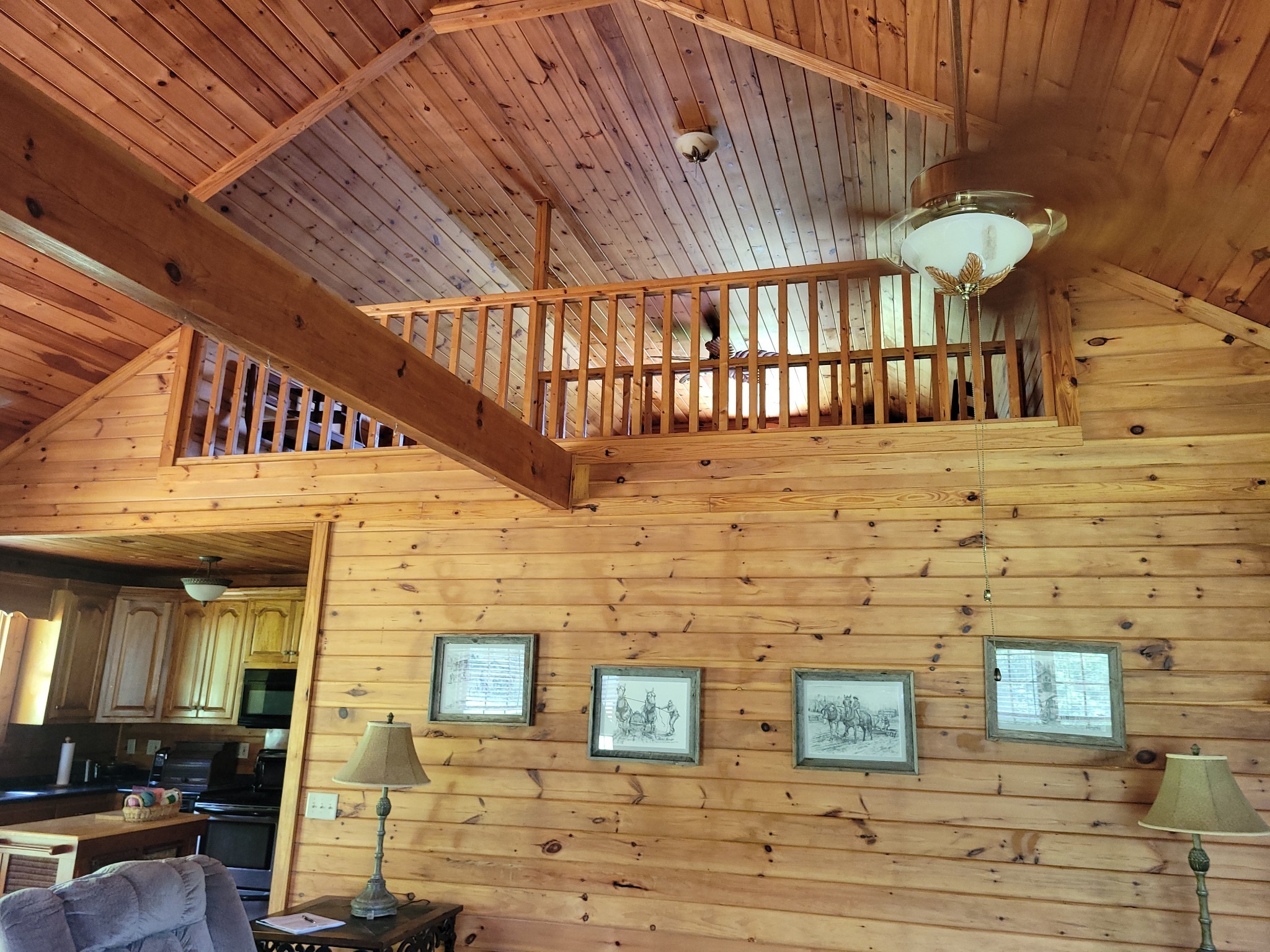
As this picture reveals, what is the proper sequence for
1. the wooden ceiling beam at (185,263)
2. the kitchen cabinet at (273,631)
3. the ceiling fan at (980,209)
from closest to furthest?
the wooden ceiling beam at (185,263) < the ceiling fan at (980,209) < the kitchen cabinet at (273,631)

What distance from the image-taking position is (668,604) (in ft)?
12.8

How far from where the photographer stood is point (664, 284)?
4258mm

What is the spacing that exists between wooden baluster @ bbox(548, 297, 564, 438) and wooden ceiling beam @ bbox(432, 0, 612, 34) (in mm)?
1250

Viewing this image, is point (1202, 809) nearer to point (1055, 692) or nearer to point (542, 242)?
point (1055, 692)

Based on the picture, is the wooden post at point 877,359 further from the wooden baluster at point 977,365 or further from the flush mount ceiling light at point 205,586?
the flush mount ceiling light at point 205,586

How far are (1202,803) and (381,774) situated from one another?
9.44ft

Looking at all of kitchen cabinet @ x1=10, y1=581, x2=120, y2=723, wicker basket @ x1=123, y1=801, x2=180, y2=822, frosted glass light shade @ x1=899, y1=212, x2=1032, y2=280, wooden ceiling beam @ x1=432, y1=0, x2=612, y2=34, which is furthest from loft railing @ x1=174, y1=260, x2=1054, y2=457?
wicker basket @ x1=123, y1=801, x2=180, y2=822

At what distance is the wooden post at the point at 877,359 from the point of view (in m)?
3.81

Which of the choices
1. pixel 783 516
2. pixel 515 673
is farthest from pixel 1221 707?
pixel 515 673

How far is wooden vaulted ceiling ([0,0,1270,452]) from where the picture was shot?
277 cm

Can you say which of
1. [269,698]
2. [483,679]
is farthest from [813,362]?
[269,698]

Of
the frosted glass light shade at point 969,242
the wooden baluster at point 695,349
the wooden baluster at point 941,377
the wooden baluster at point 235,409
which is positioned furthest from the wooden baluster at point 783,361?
the wooden baluster at point 235,409

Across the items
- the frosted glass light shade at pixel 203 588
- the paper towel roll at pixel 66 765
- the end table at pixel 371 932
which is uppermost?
the frosted glass light shade at pixel 203 588

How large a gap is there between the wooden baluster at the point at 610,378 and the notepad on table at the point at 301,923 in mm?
2202
